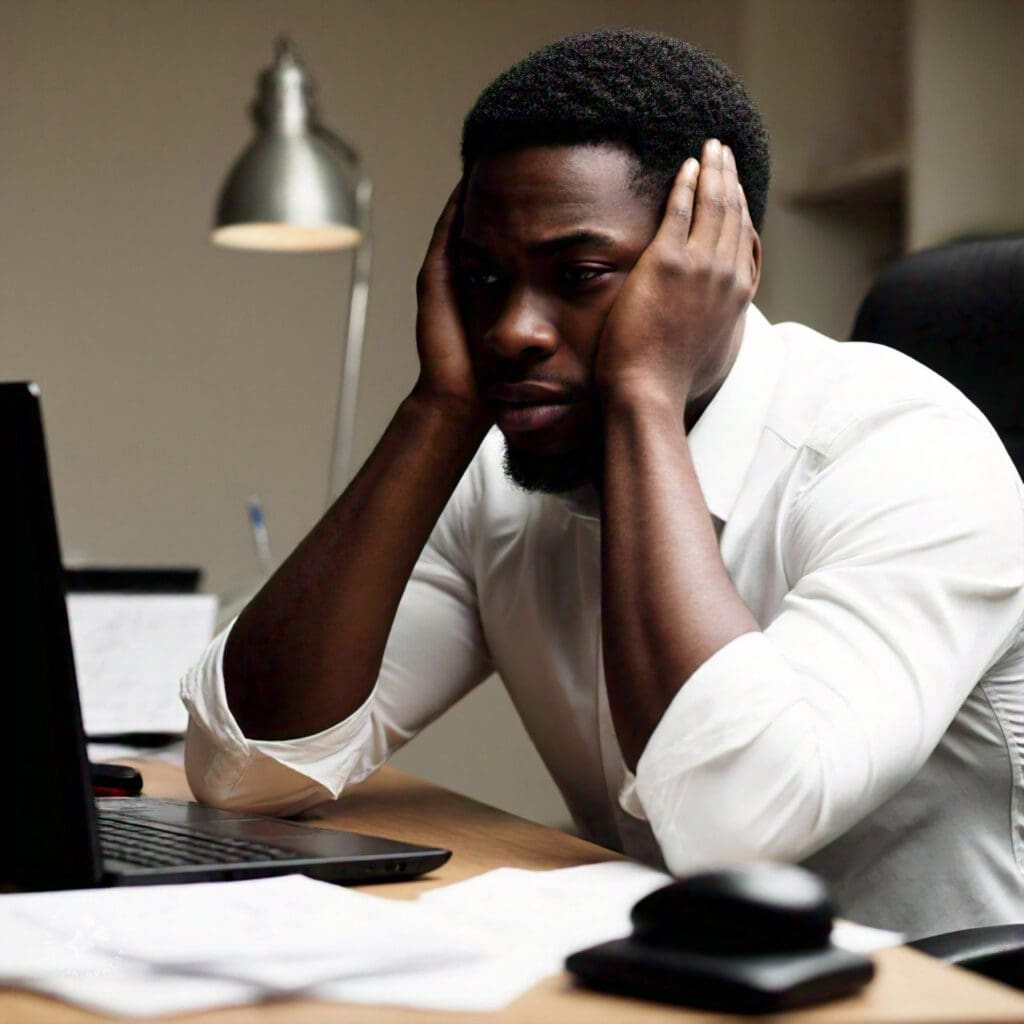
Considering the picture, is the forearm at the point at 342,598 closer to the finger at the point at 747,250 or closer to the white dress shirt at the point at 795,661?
the white dress shirt at the point at 795,661

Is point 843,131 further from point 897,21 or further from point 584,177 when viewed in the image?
point 584,177

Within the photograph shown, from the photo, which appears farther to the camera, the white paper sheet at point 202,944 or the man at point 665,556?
the man at point 665,556

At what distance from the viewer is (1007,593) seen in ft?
3.04

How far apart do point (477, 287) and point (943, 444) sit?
15.2 inches

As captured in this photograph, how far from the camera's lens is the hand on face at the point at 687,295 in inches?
40.4

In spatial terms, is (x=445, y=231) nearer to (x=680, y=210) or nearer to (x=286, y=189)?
(x=680, y=210)

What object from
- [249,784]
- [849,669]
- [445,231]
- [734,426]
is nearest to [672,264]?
[734,426]

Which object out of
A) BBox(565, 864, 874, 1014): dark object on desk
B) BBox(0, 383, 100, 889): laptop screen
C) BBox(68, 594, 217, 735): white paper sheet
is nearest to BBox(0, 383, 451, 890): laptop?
BBox(0, 383, 100, 889): laptop screen

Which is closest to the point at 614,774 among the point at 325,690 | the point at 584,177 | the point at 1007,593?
the point at 325,690

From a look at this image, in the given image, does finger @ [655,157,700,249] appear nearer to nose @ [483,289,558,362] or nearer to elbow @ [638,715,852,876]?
nose @ [483,289,558,362]

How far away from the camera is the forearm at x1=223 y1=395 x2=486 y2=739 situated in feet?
3.58

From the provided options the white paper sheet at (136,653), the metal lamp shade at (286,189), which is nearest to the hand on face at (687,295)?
the white paper sheet at (136,653)

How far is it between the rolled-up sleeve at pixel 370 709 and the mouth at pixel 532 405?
208 millimetres

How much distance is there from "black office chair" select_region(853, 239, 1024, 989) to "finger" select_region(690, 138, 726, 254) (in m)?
0.32
